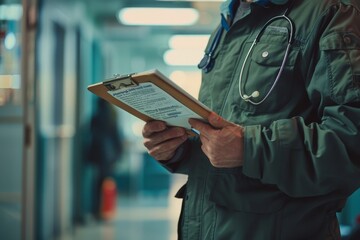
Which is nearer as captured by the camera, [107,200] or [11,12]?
[11,12]

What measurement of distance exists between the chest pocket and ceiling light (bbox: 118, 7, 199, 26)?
4714 millimetres

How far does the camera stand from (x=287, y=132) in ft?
3.20

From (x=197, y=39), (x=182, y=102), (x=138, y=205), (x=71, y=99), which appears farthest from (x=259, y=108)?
(x=197, y=39)

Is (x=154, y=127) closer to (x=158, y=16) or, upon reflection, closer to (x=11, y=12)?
(x=11, y=12)

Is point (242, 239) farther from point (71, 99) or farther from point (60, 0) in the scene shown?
point (71, 99)

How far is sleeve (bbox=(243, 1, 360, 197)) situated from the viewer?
37.6 inches

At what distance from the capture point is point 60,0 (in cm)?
474

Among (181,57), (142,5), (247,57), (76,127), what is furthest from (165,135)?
(181,57)

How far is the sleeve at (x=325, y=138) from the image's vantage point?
96cm

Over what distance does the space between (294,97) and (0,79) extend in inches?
75.0

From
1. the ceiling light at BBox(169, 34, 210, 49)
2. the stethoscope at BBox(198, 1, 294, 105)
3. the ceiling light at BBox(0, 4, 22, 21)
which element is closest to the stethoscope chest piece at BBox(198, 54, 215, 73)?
the stethoscope at BBox(198, 1, 294, 105)

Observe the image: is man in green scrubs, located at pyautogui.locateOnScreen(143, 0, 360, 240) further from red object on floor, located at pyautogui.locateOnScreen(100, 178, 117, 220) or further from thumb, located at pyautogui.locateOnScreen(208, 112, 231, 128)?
red object on floor, located at pyautogui.locateOnScreen(100, 178, 117, 220)

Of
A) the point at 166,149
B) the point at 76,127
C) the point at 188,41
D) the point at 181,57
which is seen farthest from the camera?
the point at 181,57

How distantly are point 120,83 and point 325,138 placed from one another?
1.40 feet
